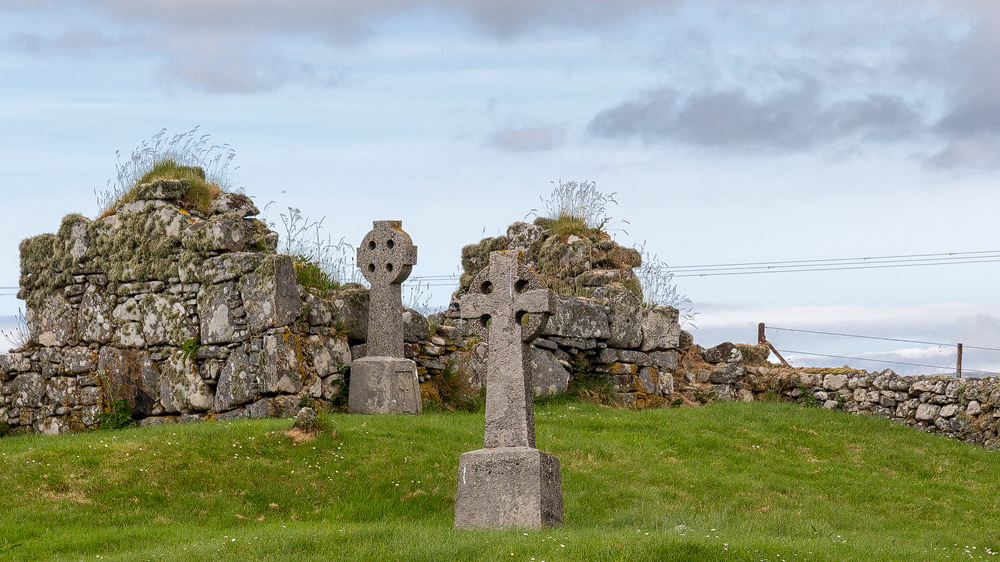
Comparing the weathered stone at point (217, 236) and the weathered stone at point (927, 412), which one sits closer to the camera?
the weathered stone at point (217, 236)

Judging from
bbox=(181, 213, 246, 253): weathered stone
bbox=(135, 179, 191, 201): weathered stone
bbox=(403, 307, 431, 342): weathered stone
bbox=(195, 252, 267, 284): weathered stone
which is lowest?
bbox=(403, 307, 431, 342): weathered stone

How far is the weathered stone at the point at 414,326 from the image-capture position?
16.6 meters

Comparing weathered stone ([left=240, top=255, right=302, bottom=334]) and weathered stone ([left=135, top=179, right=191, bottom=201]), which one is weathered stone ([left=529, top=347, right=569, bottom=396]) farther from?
weathered stone ([left=135, top=179, right=191, bottom=201])

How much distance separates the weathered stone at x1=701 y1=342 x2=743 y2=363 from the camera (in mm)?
20047

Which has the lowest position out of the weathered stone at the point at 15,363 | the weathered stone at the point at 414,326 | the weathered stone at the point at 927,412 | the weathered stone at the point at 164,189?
the weathered stone at the point at 927,412

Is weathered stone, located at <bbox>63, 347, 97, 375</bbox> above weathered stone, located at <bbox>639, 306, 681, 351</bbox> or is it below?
below

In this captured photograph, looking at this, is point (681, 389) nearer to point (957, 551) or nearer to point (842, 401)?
point (842, 401)

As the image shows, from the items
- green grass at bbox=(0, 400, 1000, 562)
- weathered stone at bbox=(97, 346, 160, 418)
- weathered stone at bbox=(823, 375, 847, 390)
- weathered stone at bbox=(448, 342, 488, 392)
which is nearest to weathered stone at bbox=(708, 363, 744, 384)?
weathered stone at bbox=(823, 375, 847, 390)

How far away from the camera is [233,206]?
54.8ft

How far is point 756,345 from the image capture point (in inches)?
811

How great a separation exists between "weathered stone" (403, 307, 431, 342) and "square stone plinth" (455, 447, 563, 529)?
265 inches

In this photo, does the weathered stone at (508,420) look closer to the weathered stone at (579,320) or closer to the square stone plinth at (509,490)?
the square stone plinth at (509,490)

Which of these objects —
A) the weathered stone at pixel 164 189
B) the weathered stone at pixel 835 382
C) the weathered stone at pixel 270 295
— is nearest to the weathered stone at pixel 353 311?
the weathered stone at pixel 270 295

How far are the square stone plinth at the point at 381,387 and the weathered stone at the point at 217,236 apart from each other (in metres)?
2.77
